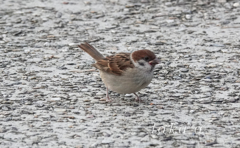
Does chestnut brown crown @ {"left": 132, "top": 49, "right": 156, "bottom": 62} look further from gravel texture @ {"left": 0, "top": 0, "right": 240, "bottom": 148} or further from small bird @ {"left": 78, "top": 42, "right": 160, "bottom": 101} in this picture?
gravel texture @ {"left": 0, "top": 0, "right": 240, "bottom": 148}

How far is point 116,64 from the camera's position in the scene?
16.7 feet

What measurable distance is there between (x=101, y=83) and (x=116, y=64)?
0.86 metres

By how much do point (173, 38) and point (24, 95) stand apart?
2.86 metres

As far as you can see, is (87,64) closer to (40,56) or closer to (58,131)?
(40,56)

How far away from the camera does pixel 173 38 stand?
24.0 feet

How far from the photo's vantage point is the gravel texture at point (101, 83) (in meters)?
4.40

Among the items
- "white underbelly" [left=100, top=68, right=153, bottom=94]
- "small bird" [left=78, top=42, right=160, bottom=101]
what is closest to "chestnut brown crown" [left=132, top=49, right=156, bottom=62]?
"small bird" [left=78, top=42, right=160, bottom=101]

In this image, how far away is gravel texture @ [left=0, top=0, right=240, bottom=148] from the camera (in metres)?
4.40

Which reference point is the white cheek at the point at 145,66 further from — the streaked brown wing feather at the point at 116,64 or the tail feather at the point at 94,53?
the tail feather at the point at 94,53

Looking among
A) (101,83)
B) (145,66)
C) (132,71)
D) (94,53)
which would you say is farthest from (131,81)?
(101,83)

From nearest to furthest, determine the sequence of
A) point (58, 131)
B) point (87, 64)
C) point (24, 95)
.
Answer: point (58, 131) → point (24, 95) → point (87, 64)

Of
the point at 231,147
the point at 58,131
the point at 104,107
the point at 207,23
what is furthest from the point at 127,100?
the point at 207,23

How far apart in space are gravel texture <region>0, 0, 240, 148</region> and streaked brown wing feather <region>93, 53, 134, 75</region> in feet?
1.30

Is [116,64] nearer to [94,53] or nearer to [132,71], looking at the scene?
[132,71]
